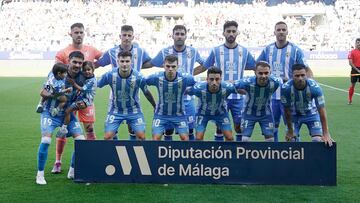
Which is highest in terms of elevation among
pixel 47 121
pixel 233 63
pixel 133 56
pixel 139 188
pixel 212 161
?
pixel 133 56

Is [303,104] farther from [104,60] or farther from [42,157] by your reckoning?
[42,157]

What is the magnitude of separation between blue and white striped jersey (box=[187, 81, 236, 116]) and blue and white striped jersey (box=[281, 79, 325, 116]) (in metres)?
0.64

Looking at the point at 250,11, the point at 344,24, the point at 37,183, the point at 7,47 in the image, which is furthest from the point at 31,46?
the point at 37,183

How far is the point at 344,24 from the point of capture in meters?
40.1

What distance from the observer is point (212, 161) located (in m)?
6.21

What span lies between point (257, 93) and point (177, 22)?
3526 cm

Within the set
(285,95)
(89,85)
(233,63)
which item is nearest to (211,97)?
(285,95)

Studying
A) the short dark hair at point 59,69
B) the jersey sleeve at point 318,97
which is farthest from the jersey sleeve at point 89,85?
the jersey sleeve at point 318,97

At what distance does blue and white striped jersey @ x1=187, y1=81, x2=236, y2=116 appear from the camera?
6.77 m

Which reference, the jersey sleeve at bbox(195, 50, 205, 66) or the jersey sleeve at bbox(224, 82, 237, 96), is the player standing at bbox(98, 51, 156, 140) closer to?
the jersey sleeve at bbox(224, 82, 237, 96)

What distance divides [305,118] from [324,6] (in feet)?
126

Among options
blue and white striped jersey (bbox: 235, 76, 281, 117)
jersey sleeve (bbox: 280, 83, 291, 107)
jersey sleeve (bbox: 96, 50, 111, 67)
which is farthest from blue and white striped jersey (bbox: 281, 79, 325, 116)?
jersey sleeve (bbox: 96, 50, 111, 67)

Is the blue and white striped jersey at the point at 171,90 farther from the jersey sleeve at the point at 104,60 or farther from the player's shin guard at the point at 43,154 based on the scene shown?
the player's shin guard at the point at 43,154

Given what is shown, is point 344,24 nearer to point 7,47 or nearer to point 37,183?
point 7,47
